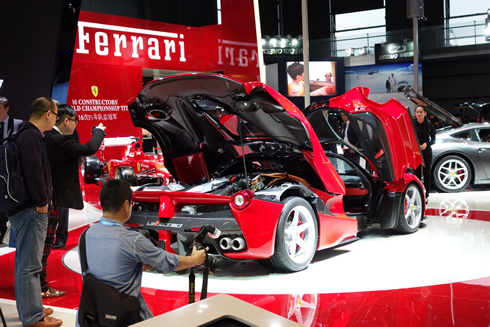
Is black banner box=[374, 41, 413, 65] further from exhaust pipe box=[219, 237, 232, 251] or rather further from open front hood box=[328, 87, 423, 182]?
exhaust pipe box=[219, 237, 232, 251]

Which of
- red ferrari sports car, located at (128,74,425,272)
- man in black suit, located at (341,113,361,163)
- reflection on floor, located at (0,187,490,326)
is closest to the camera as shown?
reflection on floor, located at (0,187,490,326)

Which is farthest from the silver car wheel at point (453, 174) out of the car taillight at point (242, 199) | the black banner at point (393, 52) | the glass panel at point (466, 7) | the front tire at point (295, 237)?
the glass panel at point (466, 7)

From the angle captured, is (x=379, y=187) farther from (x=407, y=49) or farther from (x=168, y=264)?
(x=407, y=49)

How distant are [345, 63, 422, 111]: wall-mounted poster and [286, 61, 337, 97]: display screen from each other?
128 centimetres

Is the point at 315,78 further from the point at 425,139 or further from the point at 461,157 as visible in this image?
the point at 425,139

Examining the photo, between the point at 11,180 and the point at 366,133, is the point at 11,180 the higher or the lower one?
the lower one

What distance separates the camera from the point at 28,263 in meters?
3.70

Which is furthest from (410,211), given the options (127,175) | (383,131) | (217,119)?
(127,175)

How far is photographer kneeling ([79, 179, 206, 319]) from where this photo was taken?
8.24 feet

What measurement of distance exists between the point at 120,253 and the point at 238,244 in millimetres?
2125

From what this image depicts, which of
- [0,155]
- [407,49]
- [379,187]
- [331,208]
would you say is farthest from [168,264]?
[407,49]

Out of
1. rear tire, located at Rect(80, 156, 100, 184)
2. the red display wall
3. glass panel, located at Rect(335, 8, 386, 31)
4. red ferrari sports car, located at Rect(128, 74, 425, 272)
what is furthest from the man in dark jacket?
glass panel, located at Rect(335, 8, 386, 31)

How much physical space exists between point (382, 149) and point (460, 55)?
19.5 meters

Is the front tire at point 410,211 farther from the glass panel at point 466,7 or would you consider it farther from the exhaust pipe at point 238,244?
the glass panel at point 466,7
